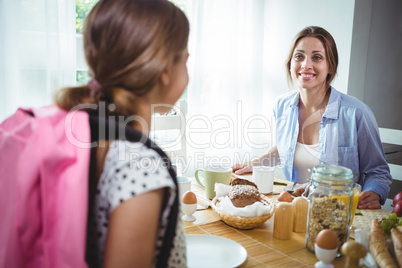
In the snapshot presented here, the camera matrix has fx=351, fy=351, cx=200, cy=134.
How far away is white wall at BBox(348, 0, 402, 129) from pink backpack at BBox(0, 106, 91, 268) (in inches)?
101

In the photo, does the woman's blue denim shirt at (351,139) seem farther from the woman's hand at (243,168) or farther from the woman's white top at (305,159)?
the woman's hand at (243,168)

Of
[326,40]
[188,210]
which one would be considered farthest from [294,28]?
[188,210]

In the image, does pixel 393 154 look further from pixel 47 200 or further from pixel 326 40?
pixel 47 200

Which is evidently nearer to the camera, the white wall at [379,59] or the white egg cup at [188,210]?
the white egg cup at [188,210]

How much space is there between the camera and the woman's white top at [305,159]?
1.99 m

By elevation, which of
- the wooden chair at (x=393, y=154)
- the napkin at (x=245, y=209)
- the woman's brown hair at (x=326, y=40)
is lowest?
the wooden chair at (x=393, y=154)

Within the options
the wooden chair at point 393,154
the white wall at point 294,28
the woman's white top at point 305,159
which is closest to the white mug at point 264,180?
the woman's white top at point 305,159

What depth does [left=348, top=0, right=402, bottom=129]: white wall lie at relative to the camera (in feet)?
8.74

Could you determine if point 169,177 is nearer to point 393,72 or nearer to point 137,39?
point 137,39

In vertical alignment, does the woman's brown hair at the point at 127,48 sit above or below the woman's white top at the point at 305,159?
above

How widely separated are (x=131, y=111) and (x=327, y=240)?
1.81 feet

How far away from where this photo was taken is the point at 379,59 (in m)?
2.83

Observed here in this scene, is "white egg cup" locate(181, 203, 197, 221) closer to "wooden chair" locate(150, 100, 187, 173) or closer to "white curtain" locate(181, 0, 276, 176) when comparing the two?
"wooden chair" locate(150, 100, 187, 173)

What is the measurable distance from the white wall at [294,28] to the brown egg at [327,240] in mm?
2082
